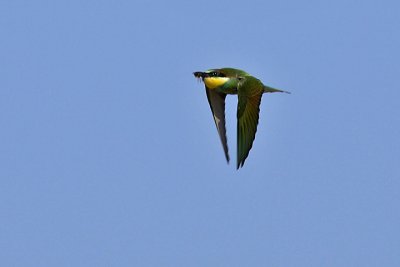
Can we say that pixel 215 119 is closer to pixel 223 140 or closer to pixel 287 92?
pixel 223 140

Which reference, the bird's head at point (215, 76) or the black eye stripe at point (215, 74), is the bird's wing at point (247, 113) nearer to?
the bird's head at point (215, 76)

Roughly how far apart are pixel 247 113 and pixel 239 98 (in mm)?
1132

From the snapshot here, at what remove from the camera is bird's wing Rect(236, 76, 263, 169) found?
36594mm

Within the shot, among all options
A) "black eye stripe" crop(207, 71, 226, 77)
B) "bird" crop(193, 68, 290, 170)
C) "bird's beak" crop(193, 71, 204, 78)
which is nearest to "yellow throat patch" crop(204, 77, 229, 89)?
"bird" crop(193, 68, 290, 170)

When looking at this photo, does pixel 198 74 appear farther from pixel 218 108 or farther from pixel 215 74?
pixel 218 108

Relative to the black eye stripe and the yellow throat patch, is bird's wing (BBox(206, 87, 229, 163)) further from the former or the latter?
the black eye stripe

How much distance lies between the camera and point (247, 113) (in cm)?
3734

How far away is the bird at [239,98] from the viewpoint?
36812mm

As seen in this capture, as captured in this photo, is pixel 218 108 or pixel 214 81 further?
pixel 218 108

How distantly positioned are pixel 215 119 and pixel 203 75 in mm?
3062

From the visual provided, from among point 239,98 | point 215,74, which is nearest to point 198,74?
point 215,74

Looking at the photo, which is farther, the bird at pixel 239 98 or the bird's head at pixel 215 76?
the bird's head at pixel 215 76

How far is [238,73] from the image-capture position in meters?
39.1

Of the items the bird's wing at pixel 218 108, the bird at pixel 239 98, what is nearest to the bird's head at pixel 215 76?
the bird at pixel 239 98
